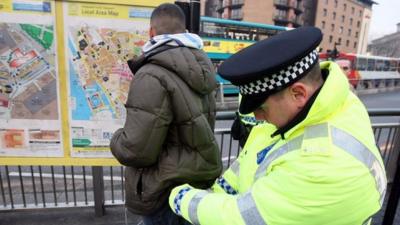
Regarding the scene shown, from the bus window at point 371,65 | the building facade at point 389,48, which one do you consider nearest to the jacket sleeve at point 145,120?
the bus window at point 371,65

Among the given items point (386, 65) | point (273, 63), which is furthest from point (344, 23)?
point (273, 63)

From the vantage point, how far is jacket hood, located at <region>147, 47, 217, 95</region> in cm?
173

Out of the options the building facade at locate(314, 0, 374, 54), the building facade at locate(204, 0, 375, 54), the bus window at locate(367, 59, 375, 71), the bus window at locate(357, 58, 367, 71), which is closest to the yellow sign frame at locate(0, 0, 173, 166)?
the bus window at locate(357, 58, 367, 71)

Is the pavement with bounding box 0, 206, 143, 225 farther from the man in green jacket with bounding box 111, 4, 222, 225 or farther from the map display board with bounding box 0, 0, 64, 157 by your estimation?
the man in green jacket with bounding box 111, 4, 222, 225

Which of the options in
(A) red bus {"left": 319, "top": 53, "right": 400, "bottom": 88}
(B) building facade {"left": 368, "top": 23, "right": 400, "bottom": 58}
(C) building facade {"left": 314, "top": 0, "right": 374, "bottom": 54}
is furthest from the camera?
(B) building facade {"left": 368, "top": 23, "right": 400, "bottom": 58}

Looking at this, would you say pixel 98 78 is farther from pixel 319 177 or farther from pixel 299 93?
pixel 319 177

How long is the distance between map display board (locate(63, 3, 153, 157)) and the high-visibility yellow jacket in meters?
1.80

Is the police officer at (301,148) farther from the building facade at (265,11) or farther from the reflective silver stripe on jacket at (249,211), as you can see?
the building facade at (265,11)

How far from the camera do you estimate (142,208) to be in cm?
190

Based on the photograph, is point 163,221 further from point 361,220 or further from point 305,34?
point 305,34

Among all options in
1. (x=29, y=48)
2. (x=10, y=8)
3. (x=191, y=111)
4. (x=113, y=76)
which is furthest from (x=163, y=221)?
(x=10, y=8)

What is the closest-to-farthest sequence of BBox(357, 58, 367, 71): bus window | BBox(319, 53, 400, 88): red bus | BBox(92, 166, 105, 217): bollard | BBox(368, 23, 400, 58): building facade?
1. BBox(92, 166, 105, 217): bollard
2. BBox(319, 53, 400, 88): red bus
3. BBox(357, 58, 367, 71): bus window
4. BBox(368, 23, 400, 58): building facade

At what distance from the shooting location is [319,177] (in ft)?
2.75

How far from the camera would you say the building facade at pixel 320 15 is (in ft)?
165
